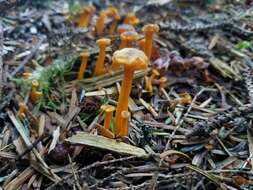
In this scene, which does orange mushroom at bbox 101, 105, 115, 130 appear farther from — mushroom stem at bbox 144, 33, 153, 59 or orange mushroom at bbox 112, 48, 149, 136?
mushroom stem at bbox 144, 33, 153, 59

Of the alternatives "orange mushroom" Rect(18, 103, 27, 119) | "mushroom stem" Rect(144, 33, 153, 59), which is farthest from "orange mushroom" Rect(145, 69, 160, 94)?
"orange mushroom" Rect(18, 103, 27, 119)

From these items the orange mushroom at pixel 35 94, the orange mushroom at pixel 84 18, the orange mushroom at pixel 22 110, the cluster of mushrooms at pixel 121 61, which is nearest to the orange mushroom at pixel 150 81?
the cluster of mushrooms at pixel 121 61

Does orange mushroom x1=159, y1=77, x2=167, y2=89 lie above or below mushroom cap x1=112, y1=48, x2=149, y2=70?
below

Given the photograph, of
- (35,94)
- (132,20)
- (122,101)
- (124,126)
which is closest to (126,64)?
(122,101)

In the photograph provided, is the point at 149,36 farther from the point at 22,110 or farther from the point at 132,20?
the point at 22,110

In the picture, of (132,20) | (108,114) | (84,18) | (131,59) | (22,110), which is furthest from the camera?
(84,18)

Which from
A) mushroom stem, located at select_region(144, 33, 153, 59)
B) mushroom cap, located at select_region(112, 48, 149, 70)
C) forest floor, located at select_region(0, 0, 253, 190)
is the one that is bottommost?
forest floor, located at select_region(0, 0, 253, 190)

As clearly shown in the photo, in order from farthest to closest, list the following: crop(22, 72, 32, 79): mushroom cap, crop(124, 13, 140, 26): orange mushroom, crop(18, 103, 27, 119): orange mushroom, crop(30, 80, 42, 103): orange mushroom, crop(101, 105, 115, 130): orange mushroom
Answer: crop(124, 13, 140, 26): orange mushroom, crop(22, 72, 32, 79): mushroom cap, crop(30, 80, 42, 103): orange mushroom, crop(18, 103, 27, 119): orange mushroom, crop(101, 105, 115, 130): orange mushroom
